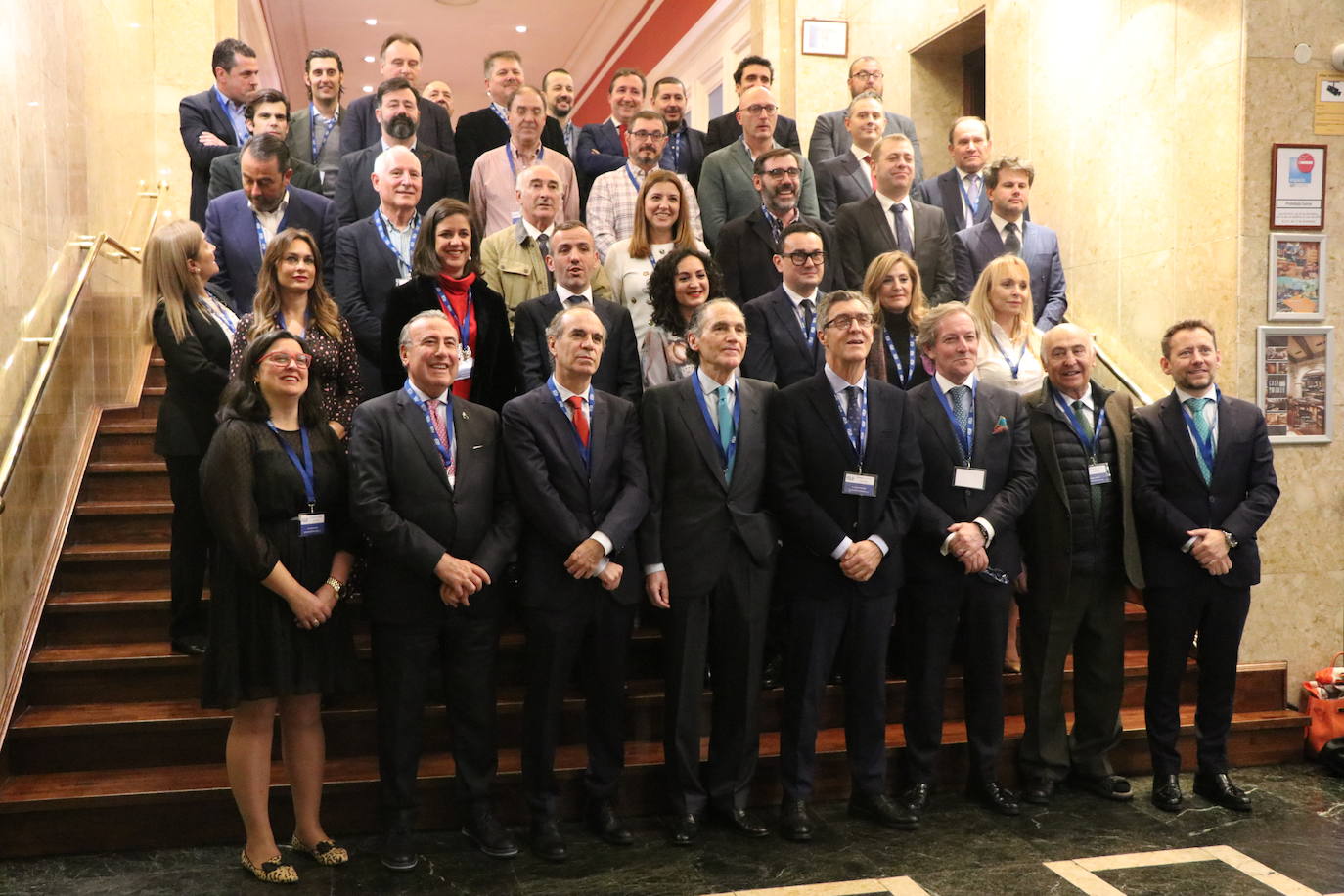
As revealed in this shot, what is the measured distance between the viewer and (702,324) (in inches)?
155

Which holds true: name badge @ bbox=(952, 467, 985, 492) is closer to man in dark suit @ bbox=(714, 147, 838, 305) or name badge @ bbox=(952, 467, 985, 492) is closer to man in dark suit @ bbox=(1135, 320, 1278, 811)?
man in dark suit @ bbox=(1135, 320, 1278, 811)

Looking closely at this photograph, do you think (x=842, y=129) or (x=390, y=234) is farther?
(x=842, y=129)

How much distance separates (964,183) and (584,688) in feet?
11.6

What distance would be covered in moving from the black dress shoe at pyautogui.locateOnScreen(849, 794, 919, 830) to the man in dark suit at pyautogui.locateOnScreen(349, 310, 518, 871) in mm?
1194

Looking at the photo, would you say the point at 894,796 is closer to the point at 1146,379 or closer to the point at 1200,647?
the point at 1200,647

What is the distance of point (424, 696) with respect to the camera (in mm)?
3680

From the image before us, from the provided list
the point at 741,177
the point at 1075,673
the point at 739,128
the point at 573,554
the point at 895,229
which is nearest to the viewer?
the point at 573,554

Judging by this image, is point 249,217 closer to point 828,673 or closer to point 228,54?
point 228,54

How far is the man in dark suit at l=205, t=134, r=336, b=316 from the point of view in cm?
478

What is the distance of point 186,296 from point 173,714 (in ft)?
4.79

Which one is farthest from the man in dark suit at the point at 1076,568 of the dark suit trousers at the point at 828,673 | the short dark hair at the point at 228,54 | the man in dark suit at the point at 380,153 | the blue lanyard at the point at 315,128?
the short dark hair at the point at 228,54

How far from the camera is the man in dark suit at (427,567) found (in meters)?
3.57

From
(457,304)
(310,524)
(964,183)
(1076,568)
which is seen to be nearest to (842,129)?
(964,183)

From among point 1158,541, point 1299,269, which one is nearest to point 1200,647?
point 1158,541
